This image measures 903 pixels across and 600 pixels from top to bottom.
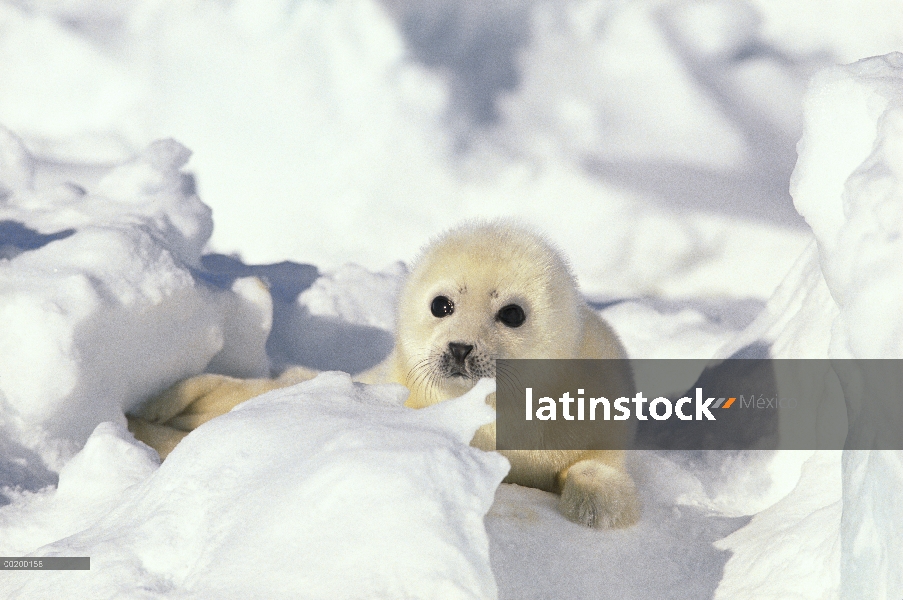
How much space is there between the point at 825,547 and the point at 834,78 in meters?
1.05

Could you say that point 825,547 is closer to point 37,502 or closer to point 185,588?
point 185,588

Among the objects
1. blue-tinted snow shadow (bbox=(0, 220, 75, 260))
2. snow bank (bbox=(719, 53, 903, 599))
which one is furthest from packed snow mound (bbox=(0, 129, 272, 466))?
snow bank (bbox=(719, 53, 903, 599))

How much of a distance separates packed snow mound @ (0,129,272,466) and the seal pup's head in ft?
4.24

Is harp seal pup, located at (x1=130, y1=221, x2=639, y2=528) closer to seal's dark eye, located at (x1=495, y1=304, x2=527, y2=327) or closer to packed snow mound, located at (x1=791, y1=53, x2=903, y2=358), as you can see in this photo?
seal's dark eye, located at (x1=495, y1=304, x2=527, y2=327)

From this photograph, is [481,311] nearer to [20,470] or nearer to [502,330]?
[502,330]

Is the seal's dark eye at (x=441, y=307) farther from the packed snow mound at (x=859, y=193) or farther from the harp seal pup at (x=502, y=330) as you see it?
the packed snow mound at (x=859, y=193)

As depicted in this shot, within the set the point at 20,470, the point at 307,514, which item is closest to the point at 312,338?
the point at 20,470

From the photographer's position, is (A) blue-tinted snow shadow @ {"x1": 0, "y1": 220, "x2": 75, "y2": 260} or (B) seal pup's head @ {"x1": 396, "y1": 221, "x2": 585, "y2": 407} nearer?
(B) seal pup's head @ {"x1": 396, "y1": 221, "x2": 585, "y2": 407}

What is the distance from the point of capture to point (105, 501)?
7.47 feet

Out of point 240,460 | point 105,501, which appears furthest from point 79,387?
point 240,460

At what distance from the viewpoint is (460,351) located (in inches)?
97.1

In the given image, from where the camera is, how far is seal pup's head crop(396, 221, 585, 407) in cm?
251

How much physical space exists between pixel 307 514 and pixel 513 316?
126cm

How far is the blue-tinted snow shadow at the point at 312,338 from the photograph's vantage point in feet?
14.6
